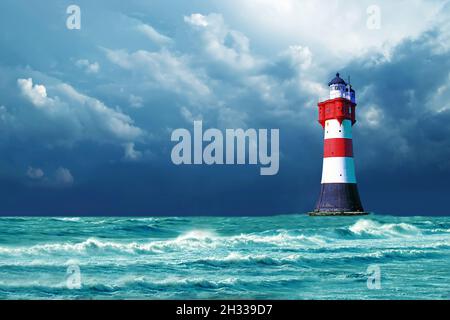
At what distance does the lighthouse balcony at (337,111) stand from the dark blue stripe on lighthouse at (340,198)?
3.86 meters

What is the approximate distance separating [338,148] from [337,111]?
95.0 inches

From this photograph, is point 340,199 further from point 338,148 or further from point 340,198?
point 338,148

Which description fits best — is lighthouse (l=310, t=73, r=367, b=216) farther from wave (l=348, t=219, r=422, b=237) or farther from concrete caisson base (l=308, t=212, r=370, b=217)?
wave (l=348, t=219, r=422, b=237)

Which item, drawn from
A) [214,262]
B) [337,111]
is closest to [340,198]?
[337,111]

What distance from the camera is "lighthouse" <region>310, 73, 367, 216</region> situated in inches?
1262

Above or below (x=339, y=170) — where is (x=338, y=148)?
above

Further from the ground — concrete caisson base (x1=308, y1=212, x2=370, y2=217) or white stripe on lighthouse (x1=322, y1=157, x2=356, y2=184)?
white stripe on lighthouse (x1=322, y1=157, x2=356, y2=184)

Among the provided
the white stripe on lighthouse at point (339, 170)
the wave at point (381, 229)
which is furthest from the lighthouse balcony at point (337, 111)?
the wave at point (381, 229)

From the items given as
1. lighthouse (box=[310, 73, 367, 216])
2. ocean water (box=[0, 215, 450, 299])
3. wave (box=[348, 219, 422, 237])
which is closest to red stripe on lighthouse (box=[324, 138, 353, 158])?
lighthouse (box=[310, 73, 367, 216])

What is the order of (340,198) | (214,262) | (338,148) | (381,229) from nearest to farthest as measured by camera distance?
1. (214,262)
2. (381,229)
3. (338,148)
4. (340,198)

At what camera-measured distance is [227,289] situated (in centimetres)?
1302

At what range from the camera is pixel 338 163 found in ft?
105

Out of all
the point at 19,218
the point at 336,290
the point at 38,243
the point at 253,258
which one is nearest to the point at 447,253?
the point at 253,258

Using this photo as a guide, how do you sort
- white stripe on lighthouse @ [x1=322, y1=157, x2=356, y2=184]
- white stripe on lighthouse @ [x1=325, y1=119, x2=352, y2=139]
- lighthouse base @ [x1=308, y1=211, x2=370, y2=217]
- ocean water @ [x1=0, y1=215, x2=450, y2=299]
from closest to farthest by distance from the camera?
ocean water @ [x1=0, y1=215, x2=450, y2=299]
white stripe on lighthouse @ [x1=322, y1=157, x2=356, y2=184]
white stripe on lighthouse @ [x1=325, y1=119, x2=352, y2=139]
lighthouse base @ [x1=308, y1=211, x2=370, y2=217]
